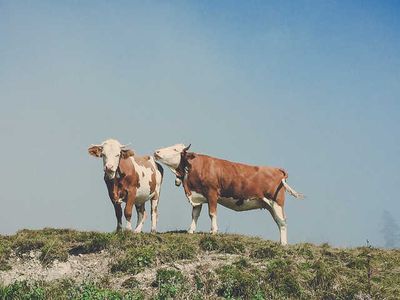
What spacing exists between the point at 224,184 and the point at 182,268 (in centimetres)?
552

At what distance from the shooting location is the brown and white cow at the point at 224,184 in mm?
20984

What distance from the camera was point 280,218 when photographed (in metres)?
21.5

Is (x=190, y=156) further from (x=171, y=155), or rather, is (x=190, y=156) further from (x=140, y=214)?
(x=140, y=214)

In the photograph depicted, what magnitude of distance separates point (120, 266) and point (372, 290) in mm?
6839

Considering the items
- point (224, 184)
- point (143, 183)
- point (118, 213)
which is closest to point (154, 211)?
point (143, 183)

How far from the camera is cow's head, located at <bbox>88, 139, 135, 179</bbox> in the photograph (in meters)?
19.7

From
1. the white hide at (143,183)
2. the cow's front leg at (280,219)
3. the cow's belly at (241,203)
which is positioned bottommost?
the cow's front leg at (280,219)

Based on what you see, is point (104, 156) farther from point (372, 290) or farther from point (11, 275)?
point (372, 290)

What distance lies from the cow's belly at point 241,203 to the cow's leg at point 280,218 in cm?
39

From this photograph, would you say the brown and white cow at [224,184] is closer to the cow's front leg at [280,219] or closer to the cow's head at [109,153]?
the cow's front leg at [280,219]

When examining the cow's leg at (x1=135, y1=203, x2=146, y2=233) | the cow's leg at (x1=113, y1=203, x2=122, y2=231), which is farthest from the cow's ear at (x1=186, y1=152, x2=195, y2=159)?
the cow's leg at (x1=135, y1=203, x2=146, y2=233)

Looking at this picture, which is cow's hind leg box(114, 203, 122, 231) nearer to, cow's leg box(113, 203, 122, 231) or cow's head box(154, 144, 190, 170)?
A: cow's leg box(113, 203, 122, 231)

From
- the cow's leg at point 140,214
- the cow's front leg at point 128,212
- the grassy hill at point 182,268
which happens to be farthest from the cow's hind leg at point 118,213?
the cow's leg at point 140,214

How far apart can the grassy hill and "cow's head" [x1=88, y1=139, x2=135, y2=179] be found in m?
2.36
